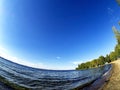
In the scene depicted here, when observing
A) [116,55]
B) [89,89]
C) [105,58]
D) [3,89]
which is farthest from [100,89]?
[105,58]

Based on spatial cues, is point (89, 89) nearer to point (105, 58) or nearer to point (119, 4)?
point (119, 4)

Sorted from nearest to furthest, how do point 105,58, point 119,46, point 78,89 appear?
point 78,89, point 119,46, point 105,58

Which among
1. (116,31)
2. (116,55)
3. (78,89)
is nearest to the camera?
(78,89)

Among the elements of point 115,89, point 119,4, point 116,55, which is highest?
point 119,4

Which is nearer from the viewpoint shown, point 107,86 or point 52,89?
point 107,86

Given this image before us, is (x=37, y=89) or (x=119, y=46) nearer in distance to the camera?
(x=37, y=89)

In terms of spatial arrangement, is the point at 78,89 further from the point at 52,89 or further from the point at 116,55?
the point at 116,55

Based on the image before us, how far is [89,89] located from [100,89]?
114 centimetres

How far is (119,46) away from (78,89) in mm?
70846

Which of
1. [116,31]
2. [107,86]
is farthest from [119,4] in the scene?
[107,86]

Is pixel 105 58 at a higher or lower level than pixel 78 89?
higher

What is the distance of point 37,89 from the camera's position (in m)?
19.5

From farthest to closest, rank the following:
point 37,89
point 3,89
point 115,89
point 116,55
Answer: point 116,55, point 37,89, point 115,89, point 3,89

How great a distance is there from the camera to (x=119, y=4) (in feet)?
174
